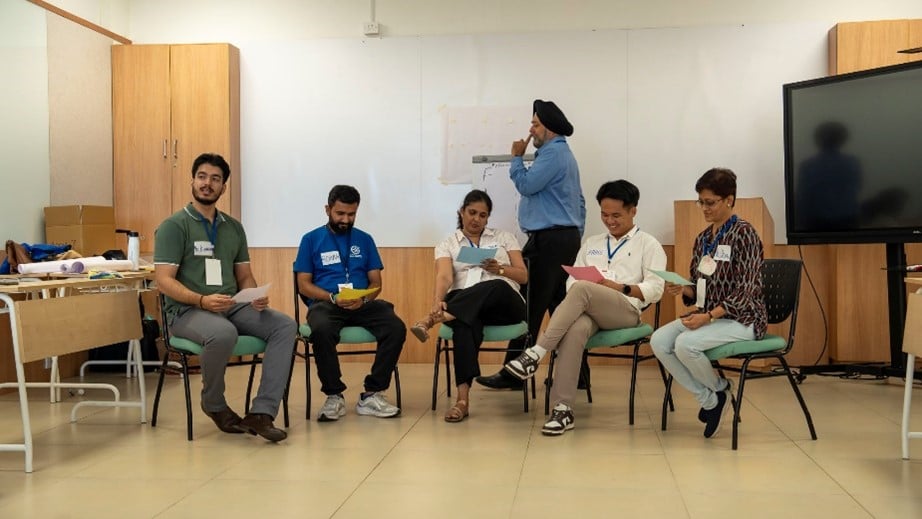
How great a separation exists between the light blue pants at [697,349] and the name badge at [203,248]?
201cm

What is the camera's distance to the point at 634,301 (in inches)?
167

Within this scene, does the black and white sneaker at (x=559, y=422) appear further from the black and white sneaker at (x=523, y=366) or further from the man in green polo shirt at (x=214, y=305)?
the man in green polo shirt at (x=214, y=305)

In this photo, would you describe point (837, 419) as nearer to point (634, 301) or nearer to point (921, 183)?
point (634, 301)

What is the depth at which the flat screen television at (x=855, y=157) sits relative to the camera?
5.04m

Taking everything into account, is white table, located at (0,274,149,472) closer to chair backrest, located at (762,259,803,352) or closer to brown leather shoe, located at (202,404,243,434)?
brown leather shoe, located at (202,404,243,434)

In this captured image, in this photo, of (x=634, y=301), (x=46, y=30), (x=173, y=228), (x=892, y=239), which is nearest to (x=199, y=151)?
(x=46, y=30)

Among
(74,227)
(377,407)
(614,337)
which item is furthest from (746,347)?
(74,227)

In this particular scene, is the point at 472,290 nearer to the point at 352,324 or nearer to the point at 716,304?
the point at 352,324

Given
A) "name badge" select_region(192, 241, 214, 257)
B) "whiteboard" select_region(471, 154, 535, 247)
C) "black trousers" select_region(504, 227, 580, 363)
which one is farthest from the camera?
"whiteboard" select_region(471, 154, 535, 247)


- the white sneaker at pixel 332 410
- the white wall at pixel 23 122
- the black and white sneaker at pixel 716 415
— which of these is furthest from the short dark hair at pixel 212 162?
the black and white sneaker at pixel 716 415

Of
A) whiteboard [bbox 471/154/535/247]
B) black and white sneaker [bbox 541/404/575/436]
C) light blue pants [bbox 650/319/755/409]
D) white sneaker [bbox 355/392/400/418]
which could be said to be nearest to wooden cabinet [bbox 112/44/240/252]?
whiteboard [bbox 471/154/535/247]

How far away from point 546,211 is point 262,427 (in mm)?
2056

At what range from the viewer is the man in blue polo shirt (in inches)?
170

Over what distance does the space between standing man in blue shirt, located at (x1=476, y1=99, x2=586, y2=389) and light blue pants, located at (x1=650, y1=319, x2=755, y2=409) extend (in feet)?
3.64
